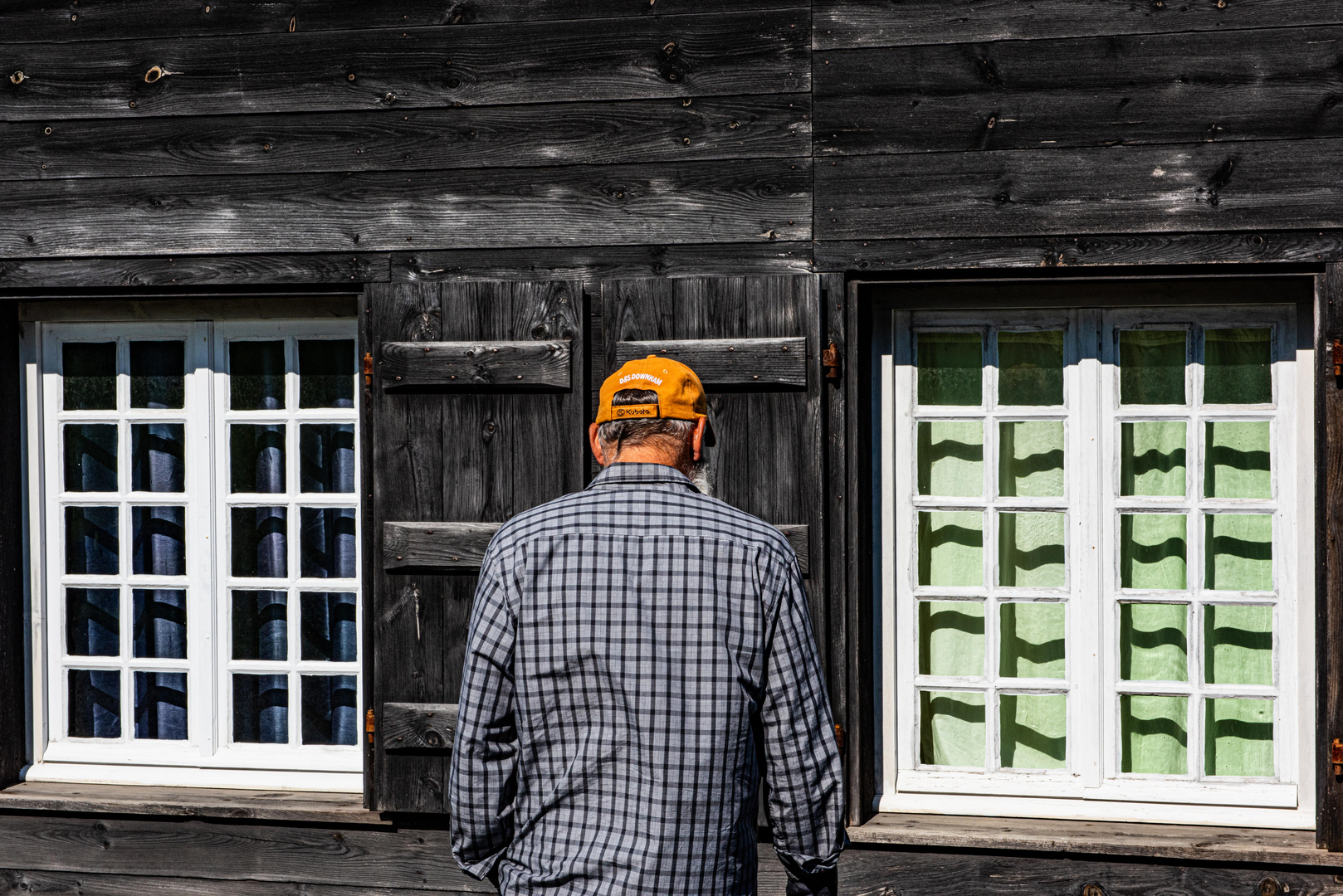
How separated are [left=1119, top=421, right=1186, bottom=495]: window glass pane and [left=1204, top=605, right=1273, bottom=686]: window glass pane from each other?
14.9 inches

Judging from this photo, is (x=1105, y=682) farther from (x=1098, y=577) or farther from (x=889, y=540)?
(x=889, y=540)

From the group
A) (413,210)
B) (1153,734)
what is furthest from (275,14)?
(1153,734)

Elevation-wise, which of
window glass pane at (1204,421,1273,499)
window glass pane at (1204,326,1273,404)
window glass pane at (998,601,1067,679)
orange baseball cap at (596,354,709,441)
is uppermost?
window glass pane at (1204,326,1273,404)

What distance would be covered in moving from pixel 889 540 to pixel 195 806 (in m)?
2.25

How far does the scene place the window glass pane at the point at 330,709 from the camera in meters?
3.87

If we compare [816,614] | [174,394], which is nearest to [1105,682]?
[816,614]

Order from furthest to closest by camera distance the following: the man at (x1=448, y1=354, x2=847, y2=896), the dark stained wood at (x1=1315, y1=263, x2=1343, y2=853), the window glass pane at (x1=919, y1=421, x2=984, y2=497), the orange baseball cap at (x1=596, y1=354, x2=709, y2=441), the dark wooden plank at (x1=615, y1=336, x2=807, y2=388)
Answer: the window glass pane at (x1=919, y1=421, x2=984, y2=497) → the dark wooden plank at (x1=615, y1=336, x2=807, y2=388) → the dark stained wood at (x1=1315, y1=263, x2=1343, y2=853) → the orange baseball cap at (x1=596, y1=354, x2=709, y2=441) → the man at (x1=448, y1=354, x2=847, y2=896)

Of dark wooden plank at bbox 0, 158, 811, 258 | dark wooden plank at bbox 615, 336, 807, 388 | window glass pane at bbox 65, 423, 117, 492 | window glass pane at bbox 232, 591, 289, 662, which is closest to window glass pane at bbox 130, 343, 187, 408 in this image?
window glass pane at bbox 65, 423, 117, 492

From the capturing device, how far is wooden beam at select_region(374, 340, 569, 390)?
11.4 feet

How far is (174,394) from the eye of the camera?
393 centimetres

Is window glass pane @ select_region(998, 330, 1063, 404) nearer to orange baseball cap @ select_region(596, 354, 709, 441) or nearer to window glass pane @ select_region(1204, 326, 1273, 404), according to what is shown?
window glass pane @ select_region(1204, 326, 1273, 404)

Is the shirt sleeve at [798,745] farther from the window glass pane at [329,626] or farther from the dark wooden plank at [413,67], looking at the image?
the window glass pane at [329,626]

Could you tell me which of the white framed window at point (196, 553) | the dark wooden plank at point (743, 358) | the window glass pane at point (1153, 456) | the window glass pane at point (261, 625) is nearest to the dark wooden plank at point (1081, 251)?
the dark wooden plank at point (743, 358)

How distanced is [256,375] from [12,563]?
101cm
